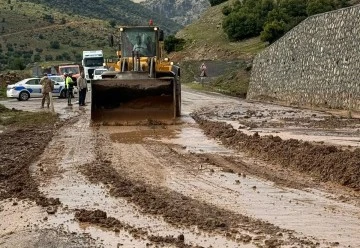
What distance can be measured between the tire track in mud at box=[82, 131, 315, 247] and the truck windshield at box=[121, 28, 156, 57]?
1288 cm

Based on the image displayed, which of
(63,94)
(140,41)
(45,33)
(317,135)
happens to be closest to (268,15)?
(63,94)

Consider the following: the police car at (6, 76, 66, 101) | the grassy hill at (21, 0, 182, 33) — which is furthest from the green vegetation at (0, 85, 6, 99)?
the grassy hill at (21, 0, 182, 33)

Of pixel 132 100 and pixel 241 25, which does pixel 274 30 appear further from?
pixel 132 100

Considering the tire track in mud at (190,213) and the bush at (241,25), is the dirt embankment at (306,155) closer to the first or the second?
the tire track in mud at (190,213)

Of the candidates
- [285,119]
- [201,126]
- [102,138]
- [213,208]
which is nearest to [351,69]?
[285,119]

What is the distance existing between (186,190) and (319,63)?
64.3 ft

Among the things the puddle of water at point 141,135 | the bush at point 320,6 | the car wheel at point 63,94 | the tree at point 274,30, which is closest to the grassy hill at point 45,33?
the tree at point 274,30

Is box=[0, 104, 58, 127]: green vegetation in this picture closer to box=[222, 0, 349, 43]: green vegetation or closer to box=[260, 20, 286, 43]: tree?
box=[222, 0, 349, 43]: green vegetation

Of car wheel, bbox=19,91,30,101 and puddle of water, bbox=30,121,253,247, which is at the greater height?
puddle of water, bbox=30,121,253,247

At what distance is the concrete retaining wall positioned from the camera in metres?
24.8

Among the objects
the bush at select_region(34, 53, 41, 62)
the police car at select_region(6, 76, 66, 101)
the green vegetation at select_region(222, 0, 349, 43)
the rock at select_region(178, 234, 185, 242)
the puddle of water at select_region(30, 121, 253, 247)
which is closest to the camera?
the rock at select_region(178, 234, 185, 242)

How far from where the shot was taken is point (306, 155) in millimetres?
12078

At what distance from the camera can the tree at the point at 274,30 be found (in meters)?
53.9

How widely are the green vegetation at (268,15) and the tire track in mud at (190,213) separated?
143ft
